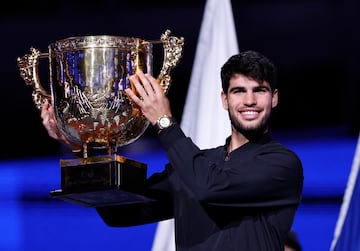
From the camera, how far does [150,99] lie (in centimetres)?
176

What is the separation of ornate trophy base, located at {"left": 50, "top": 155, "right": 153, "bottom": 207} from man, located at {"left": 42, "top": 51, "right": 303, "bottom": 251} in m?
0.12

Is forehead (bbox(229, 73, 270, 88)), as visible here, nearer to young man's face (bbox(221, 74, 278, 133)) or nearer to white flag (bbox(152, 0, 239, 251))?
young man's face (bbox(221, 74, 278, 133))

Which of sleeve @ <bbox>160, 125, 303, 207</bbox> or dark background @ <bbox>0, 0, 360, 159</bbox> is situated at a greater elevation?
dark background @ <bbox>0, 0, 360, 159</bbox>

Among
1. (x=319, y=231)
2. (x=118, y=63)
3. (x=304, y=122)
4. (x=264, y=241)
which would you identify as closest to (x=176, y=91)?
(x=304, y=122)

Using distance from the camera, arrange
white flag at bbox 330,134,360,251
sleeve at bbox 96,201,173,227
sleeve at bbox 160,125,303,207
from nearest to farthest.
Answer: sleeve at bbox 160,125,303,207
sleeve at bbox 96,201,173,227
white flag at bbox 330,134,360,251

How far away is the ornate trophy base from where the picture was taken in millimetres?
1812

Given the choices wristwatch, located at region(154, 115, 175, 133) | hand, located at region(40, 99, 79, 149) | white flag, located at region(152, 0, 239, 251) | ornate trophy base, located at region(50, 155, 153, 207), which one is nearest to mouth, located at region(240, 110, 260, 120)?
wristwatch, located at region(154, 115, 175, 133)

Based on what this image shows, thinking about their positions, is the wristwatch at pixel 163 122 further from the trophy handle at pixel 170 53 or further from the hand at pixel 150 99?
the trophy handle at pixel 170 53

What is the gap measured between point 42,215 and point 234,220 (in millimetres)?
1210

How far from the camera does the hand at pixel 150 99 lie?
1753mm

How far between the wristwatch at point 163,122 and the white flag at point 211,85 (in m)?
0.73

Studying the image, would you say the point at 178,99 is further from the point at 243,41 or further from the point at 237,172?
the point at 237,172

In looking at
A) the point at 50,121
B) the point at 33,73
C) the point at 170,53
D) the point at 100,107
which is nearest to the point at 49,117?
the point at 50,121

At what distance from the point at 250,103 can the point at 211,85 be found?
715mm
